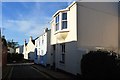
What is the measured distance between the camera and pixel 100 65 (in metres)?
15.1

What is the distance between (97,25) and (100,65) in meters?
6.78

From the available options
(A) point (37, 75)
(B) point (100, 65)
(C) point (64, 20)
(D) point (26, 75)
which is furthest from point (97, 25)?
(D) point (26, 75)

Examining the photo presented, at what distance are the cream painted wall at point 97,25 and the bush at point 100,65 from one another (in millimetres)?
4161

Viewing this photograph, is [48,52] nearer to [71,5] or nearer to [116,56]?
[71,5]

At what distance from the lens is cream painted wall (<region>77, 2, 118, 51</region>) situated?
2103 cm

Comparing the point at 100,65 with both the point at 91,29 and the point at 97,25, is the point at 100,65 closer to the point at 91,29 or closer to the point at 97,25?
the point at 91,29

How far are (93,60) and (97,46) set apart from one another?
16.5ft

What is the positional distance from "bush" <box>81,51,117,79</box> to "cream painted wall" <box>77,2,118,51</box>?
416 cm

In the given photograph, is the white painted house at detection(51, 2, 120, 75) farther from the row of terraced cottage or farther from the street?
the street

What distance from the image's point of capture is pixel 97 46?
20.8 m

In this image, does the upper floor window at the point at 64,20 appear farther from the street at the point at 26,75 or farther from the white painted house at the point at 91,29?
the street at the point at 26,75

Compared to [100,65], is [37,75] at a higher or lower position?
lower

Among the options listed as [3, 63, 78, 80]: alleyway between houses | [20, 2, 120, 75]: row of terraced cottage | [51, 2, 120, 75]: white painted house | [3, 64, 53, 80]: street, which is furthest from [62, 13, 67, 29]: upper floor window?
[3, 64, 53, 80]: street

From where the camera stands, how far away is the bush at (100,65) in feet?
47.1
